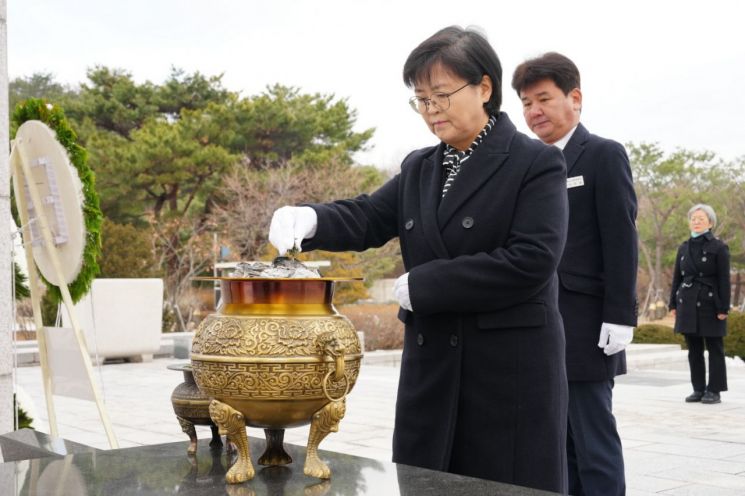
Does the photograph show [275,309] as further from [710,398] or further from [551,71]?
[710,398]

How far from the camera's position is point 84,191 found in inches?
171

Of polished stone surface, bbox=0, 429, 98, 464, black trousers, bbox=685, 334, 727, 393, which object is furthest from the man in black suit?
black trousers, bbox=685, 334, 727, 393

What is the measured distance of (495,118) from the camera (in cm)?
245

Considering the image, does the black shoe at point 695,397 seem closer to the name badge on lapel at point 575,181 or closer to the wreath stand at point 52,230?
the name badge on lapel at point 575,181

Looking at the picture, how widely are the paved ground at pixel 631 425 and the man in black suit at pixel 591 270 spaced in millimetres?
1571

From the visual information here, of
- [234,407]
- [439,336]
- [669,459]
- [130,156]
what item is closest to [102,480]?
[234,407]

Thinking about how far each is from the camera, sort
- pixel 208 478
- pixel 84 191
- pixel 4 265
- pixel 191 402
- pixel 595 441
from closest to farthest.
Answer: pixel 208 478 → pixel 191 402 → pixel 595 441 → pixel 4 265 → pixel 84 191

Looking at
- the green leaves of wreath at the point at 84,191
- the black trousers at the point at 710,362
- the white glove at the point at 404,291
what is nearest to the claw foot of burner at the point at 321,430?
the white glove at the point at 404,291

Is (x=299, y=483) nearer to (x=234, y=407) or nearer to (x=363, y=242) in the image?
(x=234, y=407)

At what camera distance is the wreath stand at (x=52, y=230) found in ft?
14.0

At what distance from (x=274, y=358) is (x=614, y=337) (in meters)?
1.72

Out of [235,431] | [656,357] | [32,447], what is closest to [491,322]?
[235,431]

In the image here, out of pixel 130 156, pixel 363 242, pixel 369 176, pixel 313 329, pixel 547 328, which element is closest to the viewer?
pixel 313 329

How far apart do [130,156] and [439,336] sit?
894 inches
